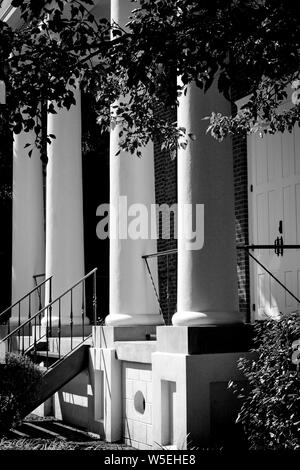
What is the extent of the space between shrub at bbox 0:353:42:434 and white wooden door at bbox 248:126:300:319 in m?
3.60

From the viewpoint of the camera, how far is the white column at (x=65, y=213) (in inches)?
519

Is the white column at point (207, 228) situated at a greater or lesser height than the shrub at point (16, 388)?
greater

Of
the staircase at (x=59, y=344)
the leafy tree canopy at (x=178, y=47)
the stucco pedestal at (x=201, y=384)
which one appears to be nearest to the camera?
→ the leafy tree canopy at (x=178, y=47)

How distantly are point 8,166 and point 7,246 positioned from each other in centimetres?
276

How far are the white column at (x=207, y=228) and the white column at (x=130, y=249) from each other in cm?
193

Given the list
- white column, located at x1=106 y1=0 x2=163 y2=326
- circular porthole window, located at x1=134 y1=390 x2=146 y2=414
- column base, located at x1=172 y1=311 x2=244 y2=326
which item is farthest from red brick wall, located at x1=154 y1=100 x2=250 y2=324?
column base, located at x1=172 y1=311 x2=244 y2=326

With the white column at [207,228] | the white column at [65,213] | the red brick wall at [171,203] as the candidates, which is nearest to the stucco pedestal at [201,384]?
the white column at [207,228]

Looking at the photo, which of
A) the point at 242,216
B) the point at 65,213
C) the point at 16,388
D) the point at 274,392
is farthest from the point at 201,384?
the point at 65,213

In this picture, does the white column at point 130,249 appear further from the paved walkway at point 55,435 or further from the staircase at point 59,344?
the paved walkway at point 55,435

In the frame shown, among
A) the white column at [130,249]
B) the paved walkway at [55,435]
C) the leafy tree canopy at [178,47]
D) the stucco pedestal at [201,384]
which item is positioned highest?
the leafy tree canopy at [178,47]

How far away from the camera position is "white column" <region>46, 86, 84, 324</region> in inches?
519

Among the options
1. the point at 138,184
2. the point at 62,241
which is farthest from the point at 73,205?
the point at 138,184

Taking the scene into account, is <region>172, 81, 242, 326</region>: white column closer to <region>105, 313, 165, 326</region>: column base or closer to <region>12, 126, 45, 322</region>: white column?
<region>105, 313, 165, 326</region>: column base

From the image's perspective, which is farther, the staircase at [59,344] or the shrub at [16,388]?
the staircase at [59,344]
